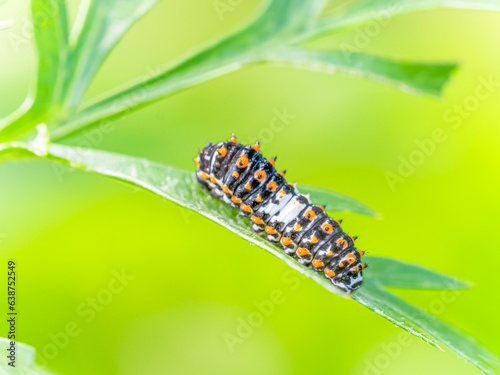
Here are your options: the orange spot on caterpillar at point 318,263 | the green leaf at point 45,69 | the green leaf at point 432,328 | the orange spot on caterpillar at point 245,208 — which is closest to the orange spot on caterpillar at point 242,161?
the orange spot on caterpillar at point 245,208

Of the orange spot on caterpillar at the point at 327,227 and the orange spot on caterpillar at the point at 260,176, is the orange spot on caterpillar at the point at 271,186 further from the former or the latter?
the orange spot on caterpillar at the point at 327,227

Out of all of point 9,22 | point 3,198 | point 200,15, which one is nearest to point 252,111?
point 200,15

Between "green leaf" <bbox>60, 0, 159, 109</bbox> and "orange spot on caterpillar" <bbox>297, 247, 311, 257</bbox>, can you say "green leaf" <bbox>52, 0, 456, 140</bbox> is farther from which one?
"orange spot on caterpillar" <bbox>297, 247, 311, 257</bbox>

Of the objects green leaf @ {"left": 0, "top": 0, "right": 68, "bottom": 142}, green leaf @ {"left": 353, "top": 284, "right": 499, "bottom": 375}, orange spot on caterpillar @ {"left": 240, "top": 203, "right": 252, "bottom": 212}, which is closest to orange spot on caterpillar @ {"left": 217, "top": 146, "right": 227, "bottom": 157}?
orange spot on caterpillar @ {"left": 240, "top": 203, "right": 252, "bottom": 212}

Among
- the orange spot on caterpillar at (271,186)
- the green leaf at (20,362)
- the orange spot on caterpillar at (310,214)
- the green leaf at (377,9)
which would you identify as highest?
the green leaf at (377,9)

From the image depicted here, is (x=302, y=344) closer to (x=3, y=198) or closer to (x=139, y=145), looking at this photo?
(x=139, y=145)
